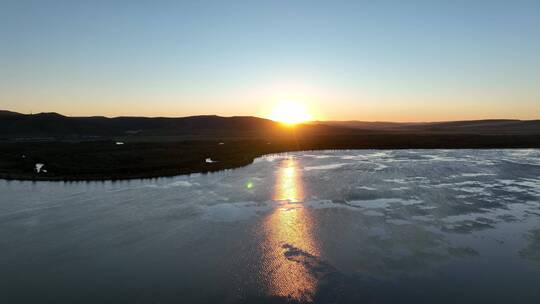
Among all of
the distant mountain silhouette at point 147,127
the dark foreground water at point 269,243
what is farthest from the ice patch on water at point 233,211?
the distant mountain silhouette at point 147,127

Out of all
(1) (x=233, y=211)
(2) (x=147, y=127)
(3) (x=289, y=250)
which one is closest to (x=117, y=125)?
(2) (x=147, y=127)

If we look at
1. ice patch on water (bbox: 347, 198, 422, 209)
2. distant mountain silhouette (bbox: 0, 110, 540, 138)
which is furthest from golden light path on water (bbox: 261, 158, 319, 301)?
distant mountain silhouette (bbox: 0, 110, 540, 138)

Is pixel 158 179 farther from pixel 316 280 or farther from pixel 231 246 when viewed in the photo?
pixel 316 280

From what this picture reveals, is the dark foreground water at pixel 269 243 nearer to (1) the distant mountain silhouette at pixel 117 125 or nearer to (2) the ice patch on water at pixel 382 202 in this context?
(2) the ice patch on water at pixel 382 202

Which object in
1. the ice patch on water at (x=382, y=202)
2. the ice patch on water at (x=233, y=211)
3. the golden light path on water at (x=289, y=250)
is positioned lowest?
the golden light path on water at (x=289, y=250)

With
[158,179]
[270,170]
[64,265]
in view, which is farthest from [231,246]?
[270,170]

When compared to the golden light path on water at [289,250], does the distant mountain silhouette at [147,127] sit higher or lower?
higher
